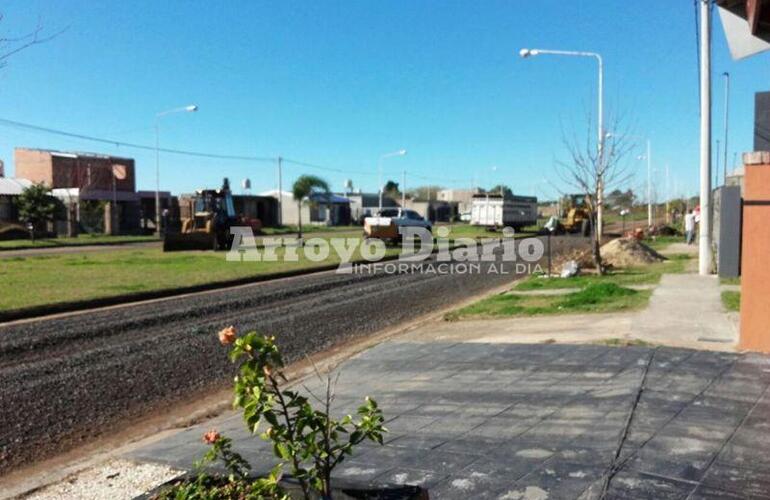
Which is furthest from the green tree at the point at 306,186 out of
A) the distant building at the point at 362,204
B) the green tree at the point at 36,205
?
the green tree at the point at 36,205

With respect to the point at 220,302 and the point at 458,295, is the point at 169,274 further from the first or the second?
the point at 458,295

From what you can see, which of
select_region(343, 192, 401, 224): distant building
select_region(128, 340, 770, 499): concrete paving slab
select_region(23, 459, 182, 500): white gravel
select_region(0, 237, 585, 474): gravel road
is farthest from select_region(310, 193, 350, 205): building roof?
select_region(23, 459, 182, 500): white gravel

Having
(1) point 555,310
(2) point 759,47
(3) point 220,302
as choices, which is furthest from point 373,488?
(3) point 220,302

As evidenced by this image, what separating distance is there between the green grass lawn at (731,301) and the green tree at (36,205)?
1535 inches

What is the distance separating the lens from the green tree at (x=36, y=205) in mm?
40594

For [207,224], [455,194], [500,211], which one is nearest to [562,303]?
[207,224]

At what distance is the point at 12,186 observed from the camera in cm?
4894

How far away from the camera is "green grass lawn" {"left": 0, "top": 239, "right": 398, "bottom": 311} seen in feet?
48.3

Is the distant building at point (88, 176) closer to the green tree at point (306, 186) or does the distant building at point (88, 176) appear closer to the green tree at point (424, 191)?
the green tree at point (306, 186)

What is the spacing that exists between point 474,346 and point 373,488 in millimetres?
5847

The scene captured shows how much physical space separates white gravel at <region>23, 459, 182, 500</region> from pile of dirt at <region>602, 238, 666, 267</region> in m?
18.0

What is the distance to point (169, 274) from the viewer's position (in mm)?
18953

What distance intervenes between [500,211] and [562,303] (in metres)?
36.9

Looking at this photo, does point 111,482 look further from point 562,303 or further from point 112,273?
point 112,273
